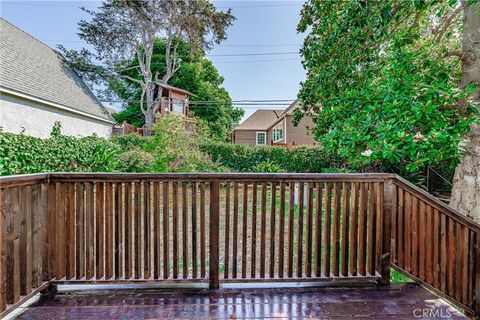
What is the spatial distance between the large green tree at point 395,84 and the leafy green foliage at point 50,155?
622 centimetres

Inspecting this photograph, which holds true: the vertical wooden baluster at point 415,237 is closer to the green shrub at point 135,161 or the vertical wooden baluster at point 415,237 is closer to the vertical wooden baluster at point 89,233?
the vertical wooden baluster at point 89,233

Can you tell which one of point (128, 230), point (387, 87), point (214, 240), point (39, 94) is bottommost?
point (214, 240)

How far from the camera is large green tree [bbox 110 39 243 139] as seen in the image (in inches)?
795

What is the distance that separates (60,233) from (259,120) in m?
28.9

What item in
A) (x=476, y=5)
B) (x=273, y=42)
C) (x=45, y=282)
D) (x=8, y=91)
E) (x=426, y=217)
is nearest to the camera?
(x=45, y=282)

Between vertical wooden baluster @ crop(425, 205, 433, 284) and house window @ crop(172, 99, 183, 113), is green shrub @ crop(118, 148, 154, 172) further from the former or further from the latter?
house window @ crop(172, 99, 183, 113)

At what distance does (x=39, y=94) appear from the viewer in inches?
329

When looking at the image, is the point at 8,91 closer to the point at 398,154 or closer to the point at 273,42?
the point at 398,154

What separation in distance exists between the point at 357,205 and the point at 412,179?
25.2ft

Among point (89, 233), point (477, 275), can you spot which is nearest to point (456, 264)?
point (477, 275)

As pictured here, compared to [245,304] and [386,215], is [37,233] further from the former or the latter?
[386,215]

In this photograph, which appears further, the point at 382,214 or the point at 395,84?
the point at 395,84

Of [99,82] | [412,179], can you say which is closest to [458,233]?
[412,179]

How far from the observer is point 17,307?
1846 millimetres
